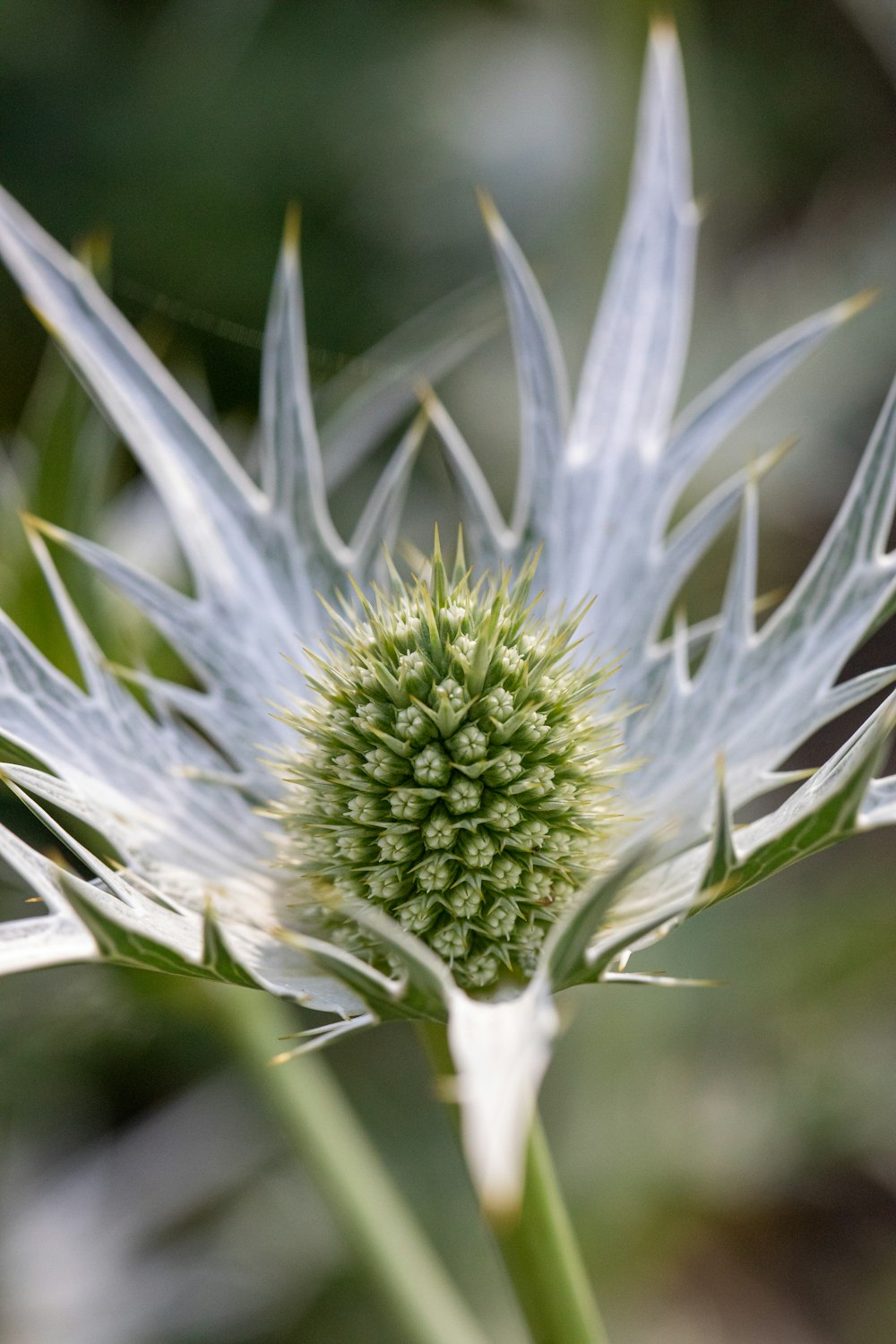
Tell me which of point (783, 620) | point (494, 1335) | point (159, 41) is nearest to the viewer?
point (783, 620)

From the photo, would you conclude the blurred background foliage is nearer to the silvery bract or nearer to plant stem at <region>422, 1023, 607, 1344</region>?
the silvery bract

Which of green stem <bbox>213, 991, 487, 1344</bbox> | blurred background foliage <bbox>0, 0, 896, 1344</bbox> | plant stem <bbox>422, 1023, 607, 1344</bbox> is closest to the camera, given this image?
plant stem <bbox>422, 1023, 607, 1344</bbox>

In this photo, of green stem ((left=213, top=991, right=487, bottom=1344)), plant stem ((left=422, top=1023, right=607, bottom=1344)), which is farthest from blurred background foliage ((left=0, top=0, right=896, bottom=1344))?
plant stem ((left=422, top=1023, right=607, bottom=1344))

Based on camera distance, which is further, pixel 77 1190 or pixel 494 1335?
pixel 77 1190

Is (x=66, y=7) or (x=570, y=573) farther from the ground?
(x=66, y=7)

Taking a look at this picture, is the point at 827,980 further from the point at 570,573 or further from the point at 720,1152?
the point at 570,573

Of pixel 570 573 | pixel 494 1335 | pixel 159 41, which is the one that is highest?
pixel 159 41

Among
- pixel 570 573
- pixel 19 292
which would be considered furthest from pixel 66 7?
pixel 570 573
